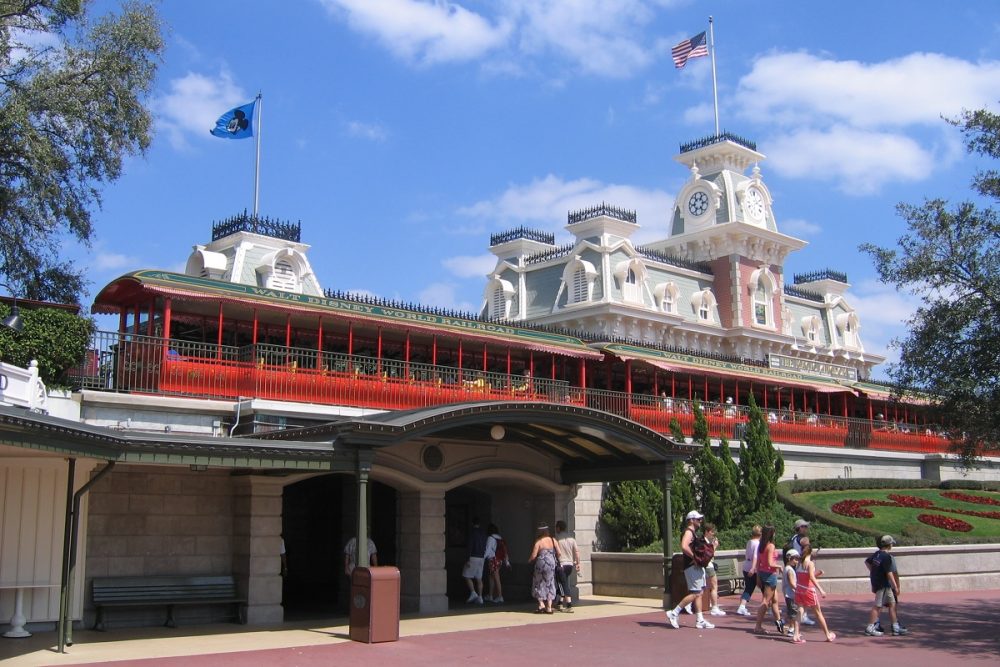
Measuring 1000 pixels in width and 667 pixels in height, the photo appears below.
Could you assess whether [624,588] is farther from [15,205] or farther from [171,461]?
[15,205]

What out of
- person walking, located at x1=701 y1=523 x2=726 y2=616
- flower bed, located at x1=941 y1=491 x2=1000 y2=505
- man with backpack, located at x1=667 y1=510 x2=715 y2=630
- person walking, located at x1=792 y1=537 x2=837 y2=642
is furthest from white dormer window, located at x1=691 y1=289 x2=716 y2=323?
person walking, located at x1=792 y1=537 x2=837 y2=642

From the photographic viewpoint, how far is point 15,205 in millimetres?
24047

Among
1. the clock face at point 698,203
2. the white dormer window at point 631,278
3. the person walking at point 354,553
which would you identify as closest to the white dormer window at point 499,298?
the white dormer window at point 631,278

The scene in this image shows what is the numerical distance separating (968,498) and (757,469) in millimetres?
10385

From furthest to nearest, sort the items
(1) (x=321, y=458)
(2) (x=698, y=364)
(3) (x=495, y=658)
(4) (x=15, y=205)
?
(2) (x=698, y=364) < (4) (x=15, y=205) < (1) (x=321, y=458) < (3) (x=495, y=658)

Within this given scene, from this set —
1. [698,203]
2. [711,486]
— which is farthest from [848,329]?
[711,486]

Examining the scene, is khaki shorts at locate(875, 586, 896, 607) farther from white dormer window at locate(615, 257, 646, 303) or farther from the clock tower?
the clock tower

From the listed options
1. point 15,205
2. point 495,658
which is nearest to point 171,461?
point 495,658

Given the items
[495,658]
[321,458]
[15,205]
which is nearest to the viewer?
[495,658]

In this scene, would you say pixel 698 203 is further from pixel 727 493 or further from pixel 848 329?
pixel 727 493

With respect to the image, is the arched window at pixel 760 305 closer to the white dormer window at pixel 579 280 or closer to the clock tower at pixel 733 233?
the clock tower at pixel 733 233

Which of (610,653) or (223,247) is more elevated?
(223,247)

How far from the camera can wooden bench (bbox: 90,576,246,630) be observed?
15.8 meters

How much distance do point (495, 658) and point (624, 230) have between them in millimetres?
34575
